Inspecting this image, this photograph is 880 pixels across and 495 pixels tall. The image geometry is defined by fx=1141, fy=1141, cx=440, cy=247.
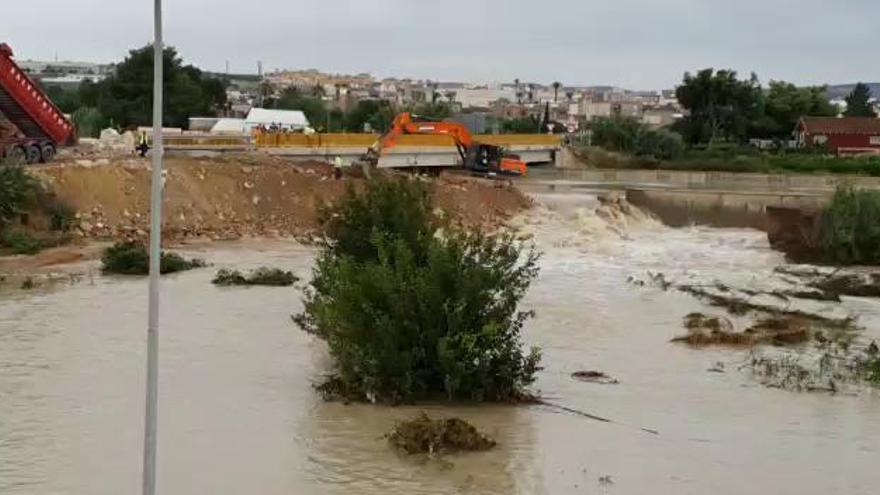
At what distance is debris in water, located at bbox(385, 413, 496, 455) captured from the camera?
12977 mm

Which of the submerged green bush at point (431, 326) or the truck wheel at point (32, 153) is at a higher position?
the truck wheel at point (32, 153)

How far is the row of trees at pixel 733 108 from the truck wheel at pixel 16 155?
6218cm

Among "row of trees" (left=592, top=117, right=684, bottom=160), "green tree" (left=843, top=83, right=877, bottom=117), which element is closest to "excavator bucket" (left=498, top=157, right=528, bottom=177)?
"row of trees" (left=592, top=117, right=684, bottom=160)

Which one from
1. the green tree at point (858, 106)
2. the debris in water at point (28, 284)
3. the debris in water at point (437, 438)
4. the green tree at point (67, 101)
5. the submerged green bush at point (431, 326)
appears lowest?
the debris in water at point (28, 284)

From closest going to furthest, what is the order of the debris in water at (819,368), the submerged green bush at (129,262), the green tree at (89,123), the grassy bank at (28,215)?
the debris in water at (819,368) < the submerged green bush at (129,262) < the grassy bank at (28,215) < the green tree at (89,123)

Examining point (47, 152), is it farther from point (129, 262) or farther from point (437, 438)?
point (437, 438)

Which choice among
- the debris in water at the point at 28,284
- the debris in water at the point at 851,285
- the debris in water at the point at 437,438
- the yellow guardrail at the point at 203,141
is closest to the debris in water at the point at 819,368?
the debris in water at the point at 437,438

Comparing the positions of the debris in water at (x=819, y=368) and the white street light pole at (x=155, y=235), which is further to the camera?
the debris in water at (x=819, y=368)

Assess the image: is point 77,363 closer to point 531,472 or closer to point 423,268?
point 423,268

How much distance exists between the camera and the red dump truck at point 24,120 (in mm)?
34219

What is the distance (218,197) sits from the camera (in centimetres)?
3934

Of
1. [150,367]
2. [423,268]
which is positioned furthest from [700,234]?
[150,367]

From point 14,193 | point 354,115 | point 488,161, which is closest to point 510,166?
point 488,161

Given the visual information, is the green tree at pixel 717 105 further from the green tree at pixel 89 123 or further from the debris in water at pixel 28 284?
the debris in water at pixel 28 284
